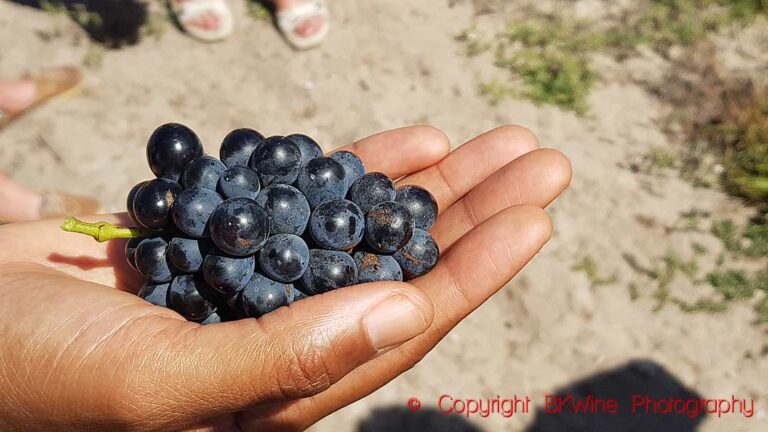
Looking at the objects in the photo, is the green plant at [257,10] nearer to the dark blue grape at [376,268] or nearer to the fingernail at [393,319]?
the dark blue grape at [376,268]

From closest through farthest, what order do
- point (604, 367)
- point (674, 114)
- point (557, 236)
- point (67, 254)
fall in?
1. point (67, 254)
2. point (604, 367)
3. point (557, 236)
4. point (674, 114)

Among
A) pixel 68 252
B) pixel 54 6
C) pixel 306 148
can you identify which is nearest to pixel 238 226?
pixel 306 148

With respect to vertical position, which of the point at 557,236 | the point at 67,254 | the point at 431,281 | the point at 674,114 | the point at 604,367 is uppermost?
the point at 67,254

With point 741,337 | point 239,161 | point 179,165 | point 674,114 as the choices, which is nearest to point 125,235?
point 179,165

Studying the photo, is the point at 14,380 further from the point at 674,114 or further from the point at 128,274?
the point at 674,114

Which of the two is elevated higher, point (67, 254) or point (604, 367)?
point (67, 254)

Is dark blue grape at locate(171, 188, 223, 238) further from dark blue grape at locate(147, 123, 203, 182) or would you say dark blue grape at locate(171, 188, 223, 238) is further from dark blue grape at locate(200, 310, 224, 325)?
dark blue grape at locate(200, 310, 224, 325)
